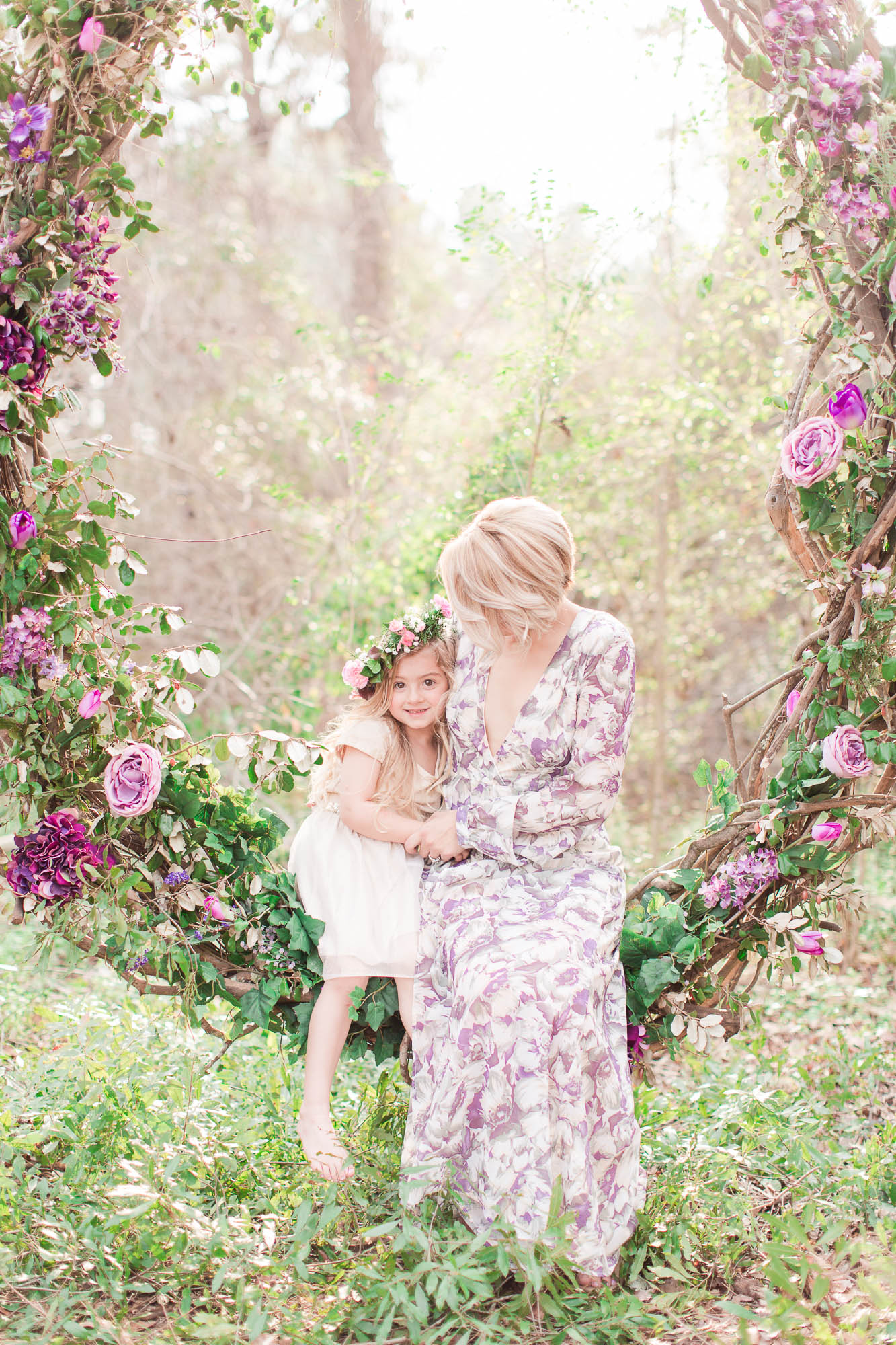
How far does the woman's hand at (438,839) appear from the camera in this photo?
92.0 inches

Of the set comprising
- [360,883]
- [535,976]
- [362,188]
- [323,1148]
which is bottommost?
[323,1148]

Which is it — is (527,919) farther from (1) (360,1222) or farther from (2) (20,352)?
(2) (20,352)

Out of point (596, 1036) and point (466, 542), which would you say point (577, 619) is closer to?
point (466, 542)

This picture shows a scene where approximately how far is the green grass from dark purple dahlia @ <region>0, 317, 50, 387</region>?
1214 mm

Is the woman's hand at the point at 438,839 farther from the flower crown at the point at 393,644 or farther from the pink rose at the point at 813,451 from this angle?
the pink rose at the point at 813,451

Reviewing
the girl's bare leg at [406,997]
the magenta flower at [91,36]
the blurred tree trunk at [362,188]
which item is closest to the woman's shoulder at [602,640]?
the girl's bare leg at [406,997]

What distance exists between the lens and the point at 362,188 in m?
7.45

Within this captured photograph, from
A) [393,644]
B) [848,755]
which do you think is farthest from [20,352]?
[848,755]

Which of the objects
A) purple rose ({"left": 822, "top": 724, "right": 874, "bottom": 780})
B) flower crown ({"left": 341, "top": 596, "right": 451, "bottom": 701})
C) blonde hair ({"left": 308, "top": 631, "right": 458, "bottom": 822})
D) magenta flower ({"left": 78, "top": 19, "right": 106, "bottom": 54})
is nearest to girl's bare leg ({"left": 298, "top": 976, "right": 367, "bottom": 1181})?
blonde hair ({"left": 308, "top": 631, "right": 458, "bottom": 822})

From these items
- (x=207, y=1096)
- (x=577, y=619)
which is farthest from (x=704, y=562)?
(x=207, y=1096)

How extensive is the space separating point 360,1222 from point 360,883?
2.30 feet

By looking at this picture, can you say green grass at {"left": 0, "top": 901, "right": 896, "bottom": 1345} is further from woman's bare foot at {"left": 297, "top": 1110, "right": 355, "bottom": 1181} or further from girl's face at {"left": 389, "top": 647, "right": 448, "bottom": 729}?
girl's face at {"left": 389, "top": 647, "right": 448, "bottom": 729}

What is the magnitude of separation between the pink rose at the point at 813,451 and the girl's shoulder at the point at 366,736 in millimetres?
1060

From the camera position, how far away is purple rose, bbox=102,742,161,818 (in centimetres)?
210
